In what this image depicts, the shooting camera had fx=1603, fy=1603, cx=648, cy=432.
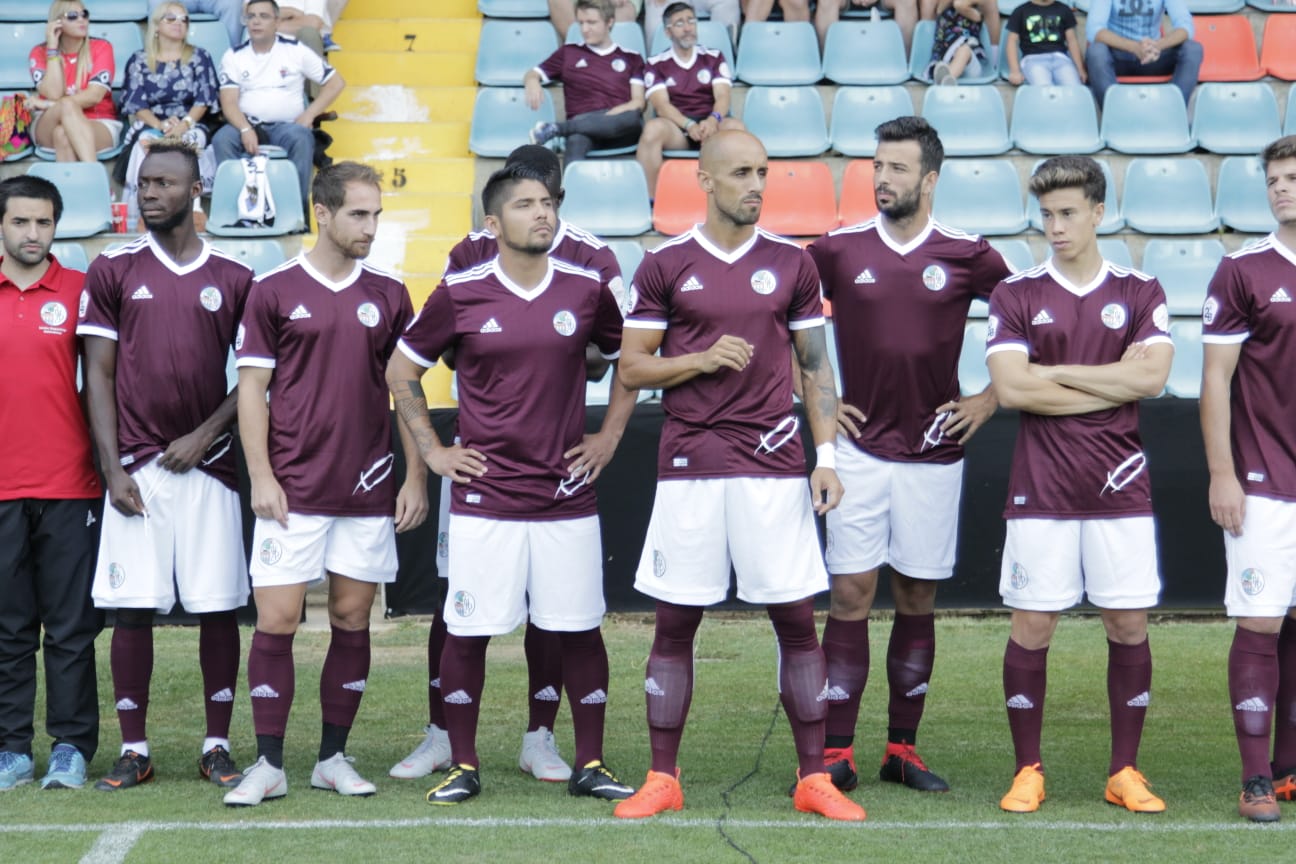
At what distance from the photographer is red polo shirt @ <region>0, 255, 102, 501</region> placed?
239 inches

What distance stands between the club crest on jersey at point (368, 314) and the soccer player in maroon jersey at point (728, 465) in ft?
3.20

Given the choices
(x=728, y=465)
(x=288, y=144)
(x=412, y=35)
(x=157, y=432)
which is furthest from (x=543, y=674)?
(x=412, y=35)

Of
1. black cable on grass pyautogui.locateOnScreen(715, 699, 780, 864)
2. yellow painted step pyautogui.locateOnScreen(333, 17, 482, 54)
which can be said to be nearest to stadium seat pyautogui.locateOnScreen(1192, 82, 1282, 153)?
yellow painted step pyautogui.locateOnScreen(333, 17, 482, 54)

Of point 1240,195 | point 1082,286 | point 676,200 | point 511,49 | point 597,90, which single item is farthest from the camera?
point 511,49

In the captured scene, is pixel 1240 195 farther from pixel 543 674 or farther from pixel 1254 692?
pixel 543 674

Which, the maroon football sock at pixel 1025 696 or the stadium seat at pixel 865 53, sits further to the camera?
the stadium seat at pixel 865 53

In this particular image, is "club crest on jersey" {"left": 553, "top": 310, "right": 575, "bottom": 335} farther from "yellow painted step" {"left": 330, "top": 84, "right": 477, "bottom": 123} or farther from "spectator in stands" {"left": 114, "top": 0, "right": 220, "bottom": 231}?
"yellow painted step" {"left": 330, "top": 84, "right": 477, "bottom": 123}

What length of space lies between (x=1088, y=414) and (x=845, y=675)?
1359 millimetres

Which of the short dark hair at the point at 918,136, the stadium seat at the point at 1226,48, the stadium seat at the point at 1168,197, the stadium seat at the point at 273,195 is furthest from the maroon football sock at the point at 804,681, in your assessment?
the stadium seat at the point at 1226,48

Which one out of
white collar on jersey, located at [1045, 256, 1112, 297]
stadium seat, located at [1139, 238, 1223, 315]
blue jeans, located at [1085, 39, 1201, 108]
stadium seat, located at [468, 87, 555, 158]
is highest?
blue jeans, located at [1085, 39, 1201, 108]

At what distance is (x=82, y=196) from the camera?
11.4 meters

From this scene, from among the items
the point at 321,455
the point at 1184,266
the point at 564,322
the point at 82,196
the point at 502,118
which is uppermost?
the point at 502,118

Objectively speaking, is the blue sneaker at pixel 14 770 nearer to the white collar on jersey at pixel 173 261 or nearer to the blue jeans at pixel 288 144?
the white collar on jersey at pixel 173 261

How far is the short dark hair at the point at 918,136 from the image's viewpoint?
5879mm
